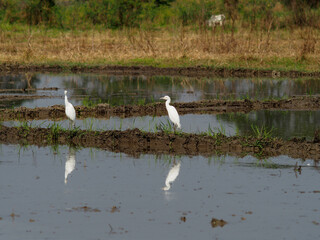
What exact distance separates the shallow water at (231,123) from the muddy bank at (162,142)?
0.71 meters

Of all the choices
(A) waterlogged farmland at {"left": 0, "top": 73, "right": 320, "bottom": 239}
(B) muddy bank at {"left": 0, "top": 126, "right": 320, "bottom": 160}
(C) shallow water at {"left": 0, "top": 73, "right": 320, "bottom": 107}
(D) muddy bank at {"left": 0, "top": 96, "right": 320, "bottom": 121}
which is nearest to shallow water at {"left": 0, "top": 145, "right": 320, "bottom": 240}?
(A) waterlogged farmland at {"left": 0, "top": 73, "right": 320, "bottom": 239}

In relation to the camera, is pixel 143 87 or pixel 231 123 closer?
pixel 231 123

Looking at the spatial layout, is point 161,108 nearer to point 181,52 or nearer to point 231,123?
point 231,123

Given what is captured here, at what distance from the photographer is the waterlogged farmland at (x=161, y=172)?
25.4 ft

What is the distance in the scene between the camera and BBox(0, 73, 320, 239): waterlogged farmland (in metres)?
7.74

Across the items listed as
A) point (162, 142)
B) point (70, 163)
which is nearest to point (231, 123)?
point (162, 142)

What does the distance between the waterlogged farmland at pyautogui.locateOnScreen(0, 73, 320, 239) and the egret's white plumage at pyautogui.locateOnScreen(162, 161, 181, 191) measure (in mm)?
31

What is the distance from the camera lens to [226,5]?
4134cm

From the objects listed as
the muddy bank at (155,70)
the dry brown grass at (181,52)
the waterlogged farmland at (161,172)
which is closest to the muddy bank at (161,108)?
the waterlogged farmland at (161,172)

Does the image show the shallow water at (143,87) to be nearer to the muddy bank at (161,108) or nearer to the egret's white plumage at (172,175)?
the muddy bank at (161,108)

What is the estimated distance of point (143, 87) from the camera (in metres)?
22.4

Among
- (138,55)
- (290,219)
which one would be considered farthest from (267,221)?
(138,55)

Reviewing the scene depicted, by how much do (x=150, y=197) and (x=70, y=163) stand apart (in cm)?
255

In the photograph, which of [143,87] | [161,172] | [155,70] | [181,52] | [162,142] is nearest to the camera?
[161,172]
